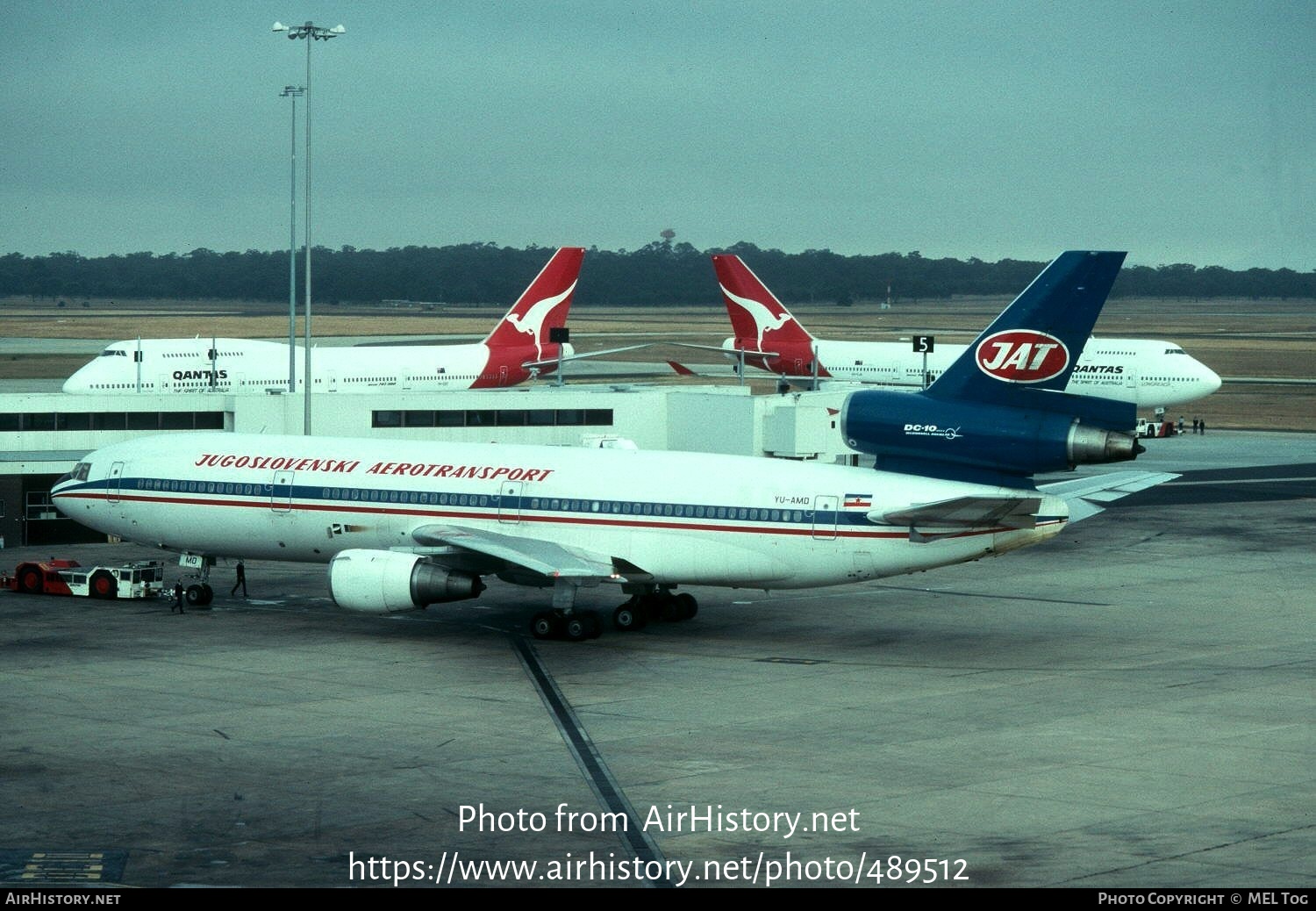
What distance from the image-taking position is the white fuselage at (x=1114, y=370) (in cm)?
10950

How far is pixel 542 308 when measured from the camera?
94312 mm

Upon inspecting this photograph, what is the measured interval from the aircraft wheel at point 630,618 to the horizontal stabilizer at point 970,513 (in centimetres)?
725

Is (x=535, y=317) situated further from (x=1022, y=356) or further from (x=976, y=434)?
(x=1022, y=356)

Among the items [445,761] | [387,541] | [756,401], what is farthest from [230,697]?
[756,401]

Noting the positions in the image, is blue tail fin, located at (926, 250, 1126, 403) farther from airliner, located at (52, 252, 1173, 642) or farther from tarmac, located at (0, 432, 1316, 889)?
tarmac, located at (0, 432, 1316, 889)

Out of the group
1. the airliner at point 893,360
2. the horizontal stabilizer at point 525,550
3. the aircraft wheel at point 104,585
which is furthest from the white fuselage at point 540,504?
the airliner at point 893,360

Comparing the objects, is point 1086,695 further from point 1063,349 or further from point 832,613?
point 832,613

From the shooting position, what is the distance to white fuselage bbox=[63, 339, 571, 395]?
84750 mm

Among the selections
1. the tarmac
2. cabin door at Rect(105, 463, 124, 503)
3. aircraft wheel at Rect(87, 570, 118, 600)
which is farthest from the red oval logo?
aircraft wheel at Rect(87, 570, 118, 600)

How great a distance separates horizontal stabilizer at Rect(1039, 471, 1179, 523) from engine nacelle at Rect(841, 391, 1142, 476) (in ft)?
6.97

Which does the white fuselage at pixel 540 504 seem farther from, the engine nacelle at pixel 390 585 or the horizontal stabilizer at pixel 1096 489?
the horizontal stabilizer at pixel 1096 489

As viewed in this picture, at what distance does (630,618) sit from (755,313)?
68.6 m

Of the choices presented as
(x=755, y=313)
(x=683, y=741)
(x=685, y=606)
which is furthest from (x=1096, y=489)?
(x=755, y=313)

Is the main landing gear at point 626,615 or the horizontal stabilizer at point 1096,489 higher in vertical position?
the horizontal stabilizer at point 1096,489
